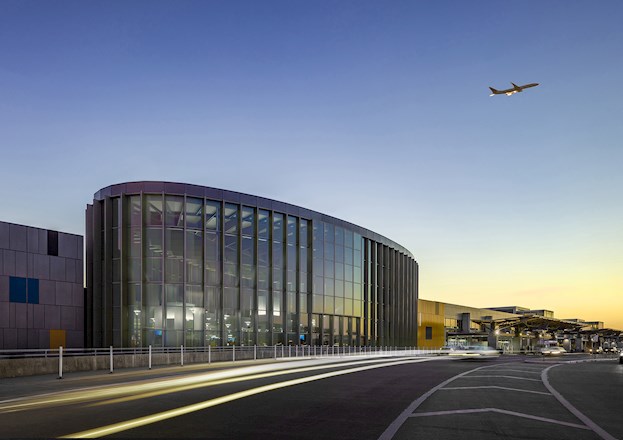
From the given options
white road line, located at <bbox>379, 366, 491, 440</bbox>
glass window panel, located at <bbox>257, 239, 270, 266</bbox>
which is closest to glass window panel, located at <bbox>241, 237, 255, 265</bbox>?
glass window panel, located at <bbox>257, 239, 270, 266</bbox>

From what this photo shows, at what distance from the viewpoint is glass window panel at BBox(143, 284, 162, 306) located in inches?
1676

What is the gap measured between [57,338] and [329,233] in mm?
24376

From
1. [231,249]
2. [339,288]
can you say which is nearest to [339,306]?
[339,288]

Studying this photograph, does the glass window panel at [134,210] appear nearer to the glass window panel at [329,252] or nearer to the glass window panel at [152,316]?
the glass window panel at [152,316]

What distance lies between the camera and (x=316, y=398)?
1491cm

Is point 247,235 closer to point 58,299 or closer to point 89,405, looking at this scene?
point 58,299

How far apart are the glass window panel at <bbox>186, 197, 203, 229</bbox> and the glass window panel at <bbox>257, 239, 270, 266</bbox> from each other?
18.9 ft

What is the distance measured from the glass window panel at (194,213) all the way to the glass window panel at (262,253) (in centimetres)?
576

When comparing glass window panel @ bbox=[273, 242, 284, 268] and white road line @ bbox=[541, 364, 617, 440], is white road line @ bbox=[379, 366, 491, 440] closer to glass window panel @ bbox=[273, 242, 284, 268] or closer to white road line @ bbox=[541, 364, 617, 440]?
white road line @ bbox=[541, 364, 617, 440]

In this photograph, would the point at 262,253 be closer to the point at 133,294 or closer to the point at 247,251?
the point at 247,251

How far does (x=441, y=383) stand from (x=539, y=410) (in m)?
7.33

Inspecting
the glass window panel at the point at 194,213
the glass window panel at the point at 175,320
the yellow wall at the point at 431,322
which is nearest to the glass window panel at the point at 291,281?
the glass window panel at the point at 194,213

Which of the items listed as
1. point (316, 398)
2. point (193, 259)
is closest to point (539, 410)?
point (316, 398)

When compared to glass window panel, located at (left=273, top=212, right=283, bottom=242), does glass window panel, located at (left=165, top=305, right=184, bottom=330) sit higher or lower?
lower
